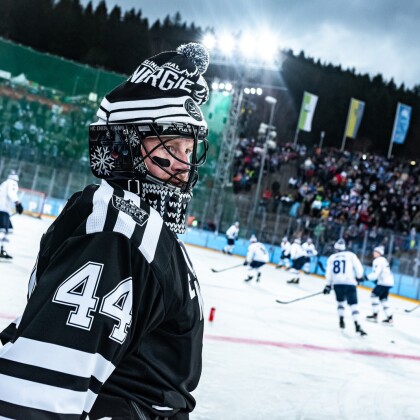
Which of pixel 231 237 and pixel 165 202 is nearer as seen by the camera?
pixel 165 202

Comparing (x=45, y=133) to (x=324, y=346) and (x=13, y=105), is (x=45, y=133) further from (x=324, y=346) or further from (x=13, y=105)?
(x=324, y=346)

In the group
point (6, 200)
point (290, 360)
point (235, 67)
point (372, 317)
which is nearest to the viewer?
point (290, 360)

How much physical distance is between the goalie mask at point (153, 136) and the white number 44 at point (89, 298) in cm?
31

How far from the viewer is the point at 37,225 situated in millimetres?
19625

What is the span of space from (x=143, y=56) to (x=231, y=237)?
134ft

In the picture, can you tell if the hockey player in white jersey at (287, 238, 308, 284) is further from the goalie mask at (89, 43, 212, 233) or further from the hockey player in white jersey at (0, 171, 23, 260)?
the goalie mask at (89, 43, 212, 233)

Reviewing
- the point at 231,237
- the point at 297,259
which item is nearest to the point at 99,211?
the point at 297,259

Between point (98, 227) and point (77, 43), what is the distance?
5945 centimetres

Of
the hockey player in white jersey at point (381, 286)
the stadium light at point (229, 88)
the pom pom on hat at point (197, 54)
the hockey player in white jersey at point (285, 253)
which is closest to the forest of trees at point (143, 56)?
the stadium light at point (229, 88)

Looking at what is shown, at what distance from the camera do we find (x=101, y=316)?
43.9 inches

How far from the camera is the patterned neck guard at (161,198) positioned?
141 centimetres

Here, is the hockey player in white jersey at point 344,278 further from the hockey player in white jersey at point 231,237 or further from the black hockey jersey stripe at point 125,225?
the hockey player in white jersey at point 231,237

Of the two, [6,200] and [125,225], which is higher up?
[125,225]

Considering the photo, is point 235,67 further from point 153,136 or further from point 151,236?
point 151,236
